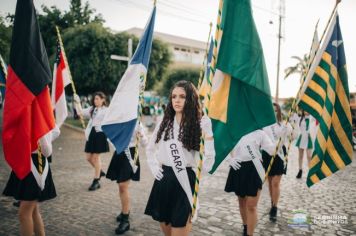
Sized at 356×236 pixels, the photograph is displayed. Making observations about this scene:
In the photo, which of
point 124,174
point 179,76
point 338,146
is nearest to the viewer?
point 338,146

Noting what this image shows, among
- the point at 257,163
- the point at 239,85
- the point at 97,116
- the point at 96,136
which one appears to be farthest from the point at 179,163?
the point at 96,136

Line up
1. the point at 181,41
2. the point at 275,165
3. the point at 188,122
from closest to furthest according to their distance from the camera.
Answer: the point at 188,122, the point at 275,165, the point at 181,41

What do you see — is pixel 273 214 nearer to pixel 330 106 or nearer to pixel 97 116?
pixel 330 106

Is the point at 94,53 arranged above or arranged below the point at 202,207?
above

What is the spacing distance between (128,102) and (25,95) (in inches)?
55.0

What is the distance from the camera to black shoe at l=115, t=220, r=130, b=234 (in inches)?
166

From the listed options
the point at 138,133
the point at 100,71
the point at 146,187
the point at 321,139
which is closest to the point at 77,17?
the point at 100,71

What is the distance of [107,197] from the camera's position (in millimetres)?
5926

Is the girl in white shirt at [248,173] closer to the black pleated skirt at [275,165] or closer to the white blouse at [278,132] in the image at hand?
the white blouse at [278,132]

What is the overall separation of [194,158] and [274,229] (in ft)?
7.94

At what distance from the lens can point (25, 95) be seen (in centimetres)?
331

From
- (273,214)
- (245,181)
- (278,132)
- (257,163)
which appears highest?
(278,132)

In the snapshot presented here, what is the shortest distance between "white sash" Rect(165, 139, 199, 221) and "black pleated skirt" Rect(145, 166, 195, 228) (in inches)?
1.7

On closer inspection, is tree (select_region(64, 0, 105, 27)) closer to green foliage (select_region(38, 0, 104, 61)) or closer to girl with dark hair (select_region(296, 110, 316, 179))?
green foliage (select_region(38, 0, 104, 61))
